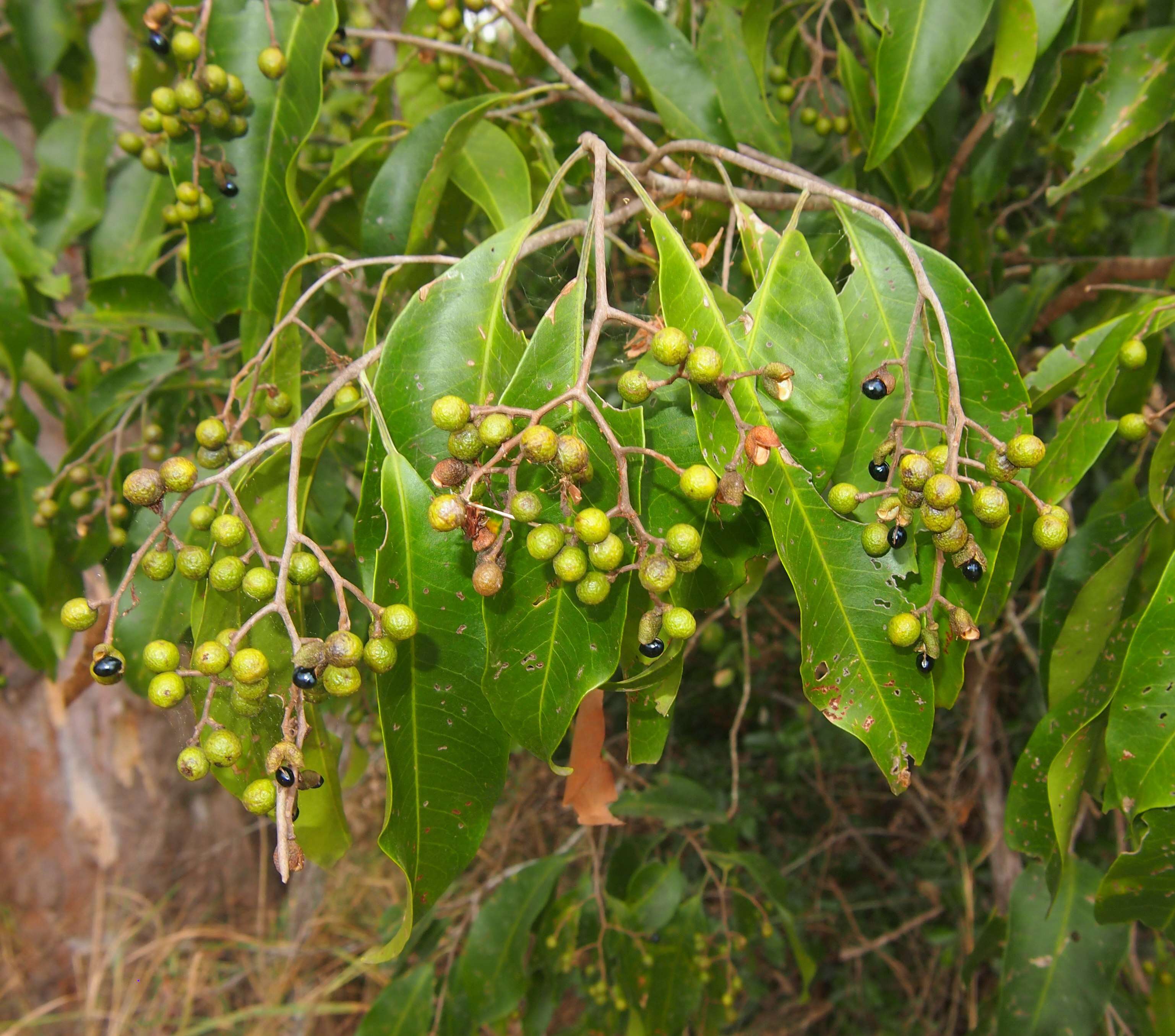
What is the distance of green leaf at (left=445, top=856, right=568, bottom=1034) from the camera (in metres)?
2.08

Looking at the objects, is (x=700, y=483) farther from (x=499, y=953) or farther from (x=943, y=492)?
(x=499, y=953)

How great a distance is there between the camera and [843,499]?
0.91m

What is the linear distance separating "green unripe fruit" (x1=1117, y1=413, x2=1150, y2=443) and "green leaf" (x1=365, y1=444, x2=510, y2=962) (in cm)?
95

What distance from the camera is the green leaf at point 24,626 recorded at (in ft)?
6.43

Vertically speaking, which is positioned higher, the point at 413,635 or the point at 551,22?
the point at 551,22

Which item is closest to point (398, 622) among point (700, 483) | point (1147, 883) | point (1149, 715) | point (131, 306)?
point (700, 483)

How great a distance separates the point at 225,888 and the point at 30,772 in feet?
4.62

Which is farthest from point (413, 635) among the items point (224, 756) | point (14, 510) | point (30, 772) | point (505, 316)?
point (30, 772)

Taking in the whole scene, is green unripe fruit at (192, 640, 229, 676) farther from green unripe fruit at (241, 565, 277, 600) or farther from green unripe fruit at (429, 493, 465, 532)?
green unripe fruit at (429, 493, 465, 532)

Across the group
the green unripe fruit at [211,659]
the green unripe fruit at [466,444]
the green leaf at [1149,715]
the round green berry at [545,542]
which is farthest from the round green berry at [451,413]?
the green leaf at [1149,715]

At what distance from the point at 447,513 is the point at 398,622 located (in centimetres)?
14

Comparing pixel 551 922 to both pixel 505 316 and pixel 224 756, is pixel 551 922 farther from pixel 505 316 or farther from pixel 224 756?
pixel 505 316

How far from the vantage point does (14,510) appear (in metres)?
2.01

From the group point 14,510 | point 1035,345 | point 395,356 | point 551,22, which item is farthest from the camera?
point 1035,345
